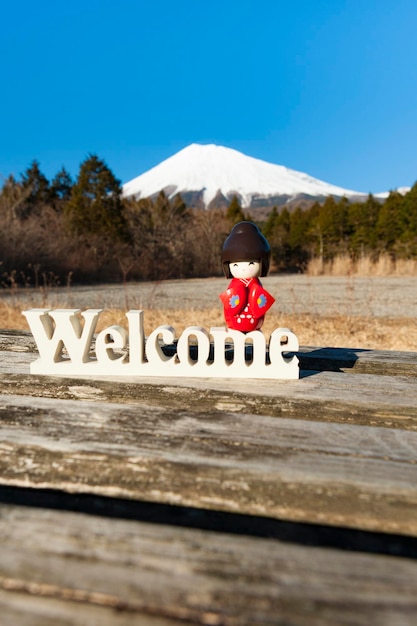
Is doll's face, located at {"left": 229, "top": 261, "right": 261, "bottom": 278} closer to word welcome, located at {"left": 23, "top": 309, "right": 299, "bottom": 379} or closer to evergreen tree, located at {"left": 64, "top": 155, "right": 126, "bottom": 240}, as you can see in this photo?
word welcome, located at {"left": 23, "top": 309, "right": 299, "bottom": 379}

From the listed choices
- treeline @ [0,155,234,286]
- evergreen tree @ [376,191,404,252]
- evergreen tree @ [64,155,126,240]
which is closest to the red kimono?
treeline @ [0,155,234,286]

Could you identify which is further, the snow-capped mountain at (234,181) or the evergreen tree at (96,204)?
the snow-capped mountain at (234,181)

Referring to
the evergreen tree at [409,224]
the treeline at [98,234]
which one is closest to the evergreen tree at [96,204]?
the treeline at [98,234]

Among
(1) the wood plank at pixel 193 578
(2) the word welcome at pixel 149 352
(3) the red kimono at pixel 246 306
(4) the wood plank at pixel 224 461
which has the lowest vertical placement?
(1) the wood plank at pixel 193 578

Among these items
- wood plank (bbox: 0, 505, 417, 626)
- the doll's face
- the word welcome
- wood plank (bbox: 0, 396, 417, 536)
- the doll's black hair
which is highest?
the doll's black hair

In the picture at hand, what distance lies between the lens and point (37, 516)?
60 centimetres

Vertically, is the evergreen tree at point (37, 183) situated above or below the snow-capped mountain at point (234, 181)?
below

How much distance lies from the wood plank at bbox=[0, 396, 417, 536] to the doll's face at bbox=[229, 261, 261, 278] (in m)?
0.73

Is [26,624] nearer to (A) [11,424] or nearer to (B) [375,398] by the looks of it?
(A) [11,424]

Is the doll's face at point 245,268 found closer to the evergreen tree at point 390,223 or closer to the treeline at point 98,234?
the treeline at point 98,234

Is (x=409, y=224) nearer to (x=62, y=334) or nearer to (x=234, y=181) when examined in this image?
(x=62, y=334)

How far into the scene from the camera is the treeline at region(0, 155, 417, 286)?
1217 cm

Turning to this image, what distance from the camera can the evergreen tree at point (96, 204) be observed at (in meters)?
15.5

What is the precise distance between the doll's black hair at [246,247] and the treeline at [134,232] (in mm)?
8793
